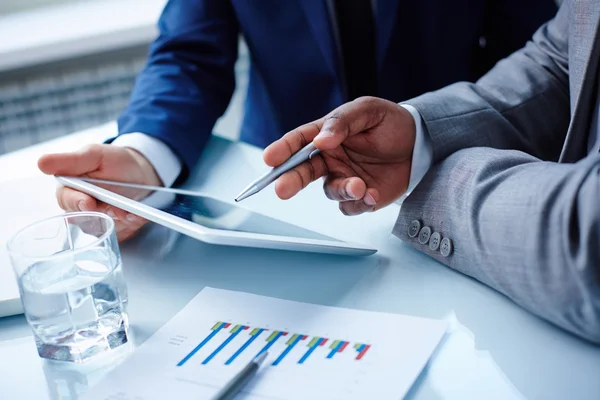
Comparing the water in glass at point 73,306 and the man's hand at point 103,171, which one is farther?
the man's hand at point 103,171

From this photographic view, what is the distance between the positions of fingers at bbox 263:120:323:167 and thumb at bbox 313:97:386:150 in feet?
0.07

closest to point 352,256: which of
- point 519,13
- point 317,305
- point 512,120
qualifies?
point 317,305

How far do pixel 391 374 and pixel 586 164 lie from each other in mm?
271

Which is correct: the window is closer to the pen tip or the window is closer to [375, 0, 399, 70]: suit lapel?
[375, 0, 399, 70]: suit lapel

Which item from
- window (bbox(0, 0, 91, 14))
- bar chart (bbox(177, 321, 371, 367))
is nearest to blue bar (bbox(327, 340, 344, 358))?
bar chart (bbox(177, 321, 371, 367))

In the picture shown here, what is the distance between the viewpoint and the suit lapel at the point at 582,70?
0.75m

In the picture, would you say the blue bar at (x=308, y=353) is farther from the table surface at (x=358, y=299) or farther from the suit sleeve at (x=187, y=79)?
the suit sleeve at (x=187, y=79)

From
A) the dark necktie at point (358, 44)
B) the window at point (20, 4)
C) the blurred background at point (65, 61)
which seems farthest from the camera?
the window at point (20, 4)

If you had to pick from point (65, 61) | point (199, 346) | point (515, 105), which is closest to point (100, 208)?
point (199, 346)

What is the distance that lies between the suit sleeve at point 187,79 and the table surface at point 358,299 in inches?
6.1

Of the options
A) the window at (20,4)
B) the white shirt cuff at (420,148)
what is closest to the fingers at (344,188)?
the white shirt cuff at (420,148)

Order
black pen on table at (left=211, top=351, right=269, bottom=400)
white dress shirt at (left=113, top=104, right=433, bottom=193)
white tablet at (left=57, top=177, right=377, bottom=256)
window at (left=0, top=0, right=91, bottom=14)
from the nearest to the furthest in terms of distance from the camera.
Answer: black pen on table at (left=211, top=351, right=269, bottom=400) < white tablet at (left=57, top=177, right=377, bottom=256) < white dress shirt at (left=113, top=104, right=433, bottom=193) < window at (left=0, top=0, right=91, bottom=14)

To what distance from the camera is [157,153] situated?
3.01ft

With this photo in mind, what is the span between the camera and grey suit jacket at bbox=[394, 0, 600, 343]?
528 mm
